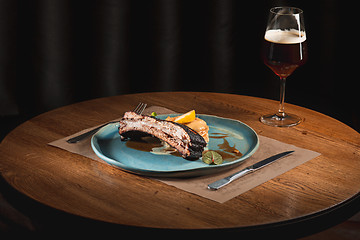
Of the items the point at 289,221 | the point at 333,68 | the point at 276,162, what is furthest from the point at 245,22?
the point at 289,221

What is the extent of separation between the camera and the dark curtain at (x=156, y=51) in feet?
8.07

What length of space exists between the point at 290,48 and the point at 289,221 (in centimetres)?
60

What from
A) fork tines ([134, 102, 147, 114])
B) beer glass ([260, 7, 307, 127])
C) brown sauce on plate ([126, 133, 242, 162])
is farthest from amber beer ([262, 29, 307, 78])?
fork tines ([134, 102, 147, 114])

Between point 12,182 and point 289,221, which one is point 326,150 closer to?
point 289,221

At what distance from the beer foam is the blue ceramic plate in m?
0.27

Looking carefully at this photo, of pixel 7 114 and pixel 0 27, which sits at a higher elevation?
pixel 0 27

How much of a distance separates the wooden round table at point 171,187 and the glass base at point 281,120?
2cm

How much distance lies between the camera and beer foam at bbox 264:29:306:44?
4.54ft

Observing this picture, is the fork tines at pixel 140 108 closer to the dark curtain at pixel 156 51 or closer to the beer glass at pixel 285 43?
the beer glass at pixel 285 43

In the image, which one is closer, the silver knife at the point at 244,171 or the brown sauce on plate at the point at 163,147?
the silver knife at the point at 244,171

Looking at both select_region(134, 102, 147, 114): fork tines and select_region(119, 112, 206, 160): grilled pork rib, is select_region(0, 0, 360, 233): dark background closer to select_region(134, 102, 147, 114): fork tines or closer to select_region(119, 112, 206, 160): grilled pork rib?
select_region(134, 102, 147, 114): fork tines

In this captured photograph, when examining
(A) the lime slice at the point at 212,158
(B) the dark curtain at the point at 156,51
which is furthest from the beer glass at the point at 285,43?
(B) the dark curtain at the point at 156,51

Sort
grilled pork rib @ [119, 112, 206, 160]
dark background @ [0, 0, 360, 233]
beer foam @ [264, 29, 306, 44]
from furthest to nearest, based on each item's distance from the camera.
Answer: dark background @ [0, 0, 360, 233]
beer foam @ [264, 29, 306, 44]
grilled pork rib @ [119, 112, 206, 160]

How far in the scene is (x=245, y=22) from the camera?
2.58m
